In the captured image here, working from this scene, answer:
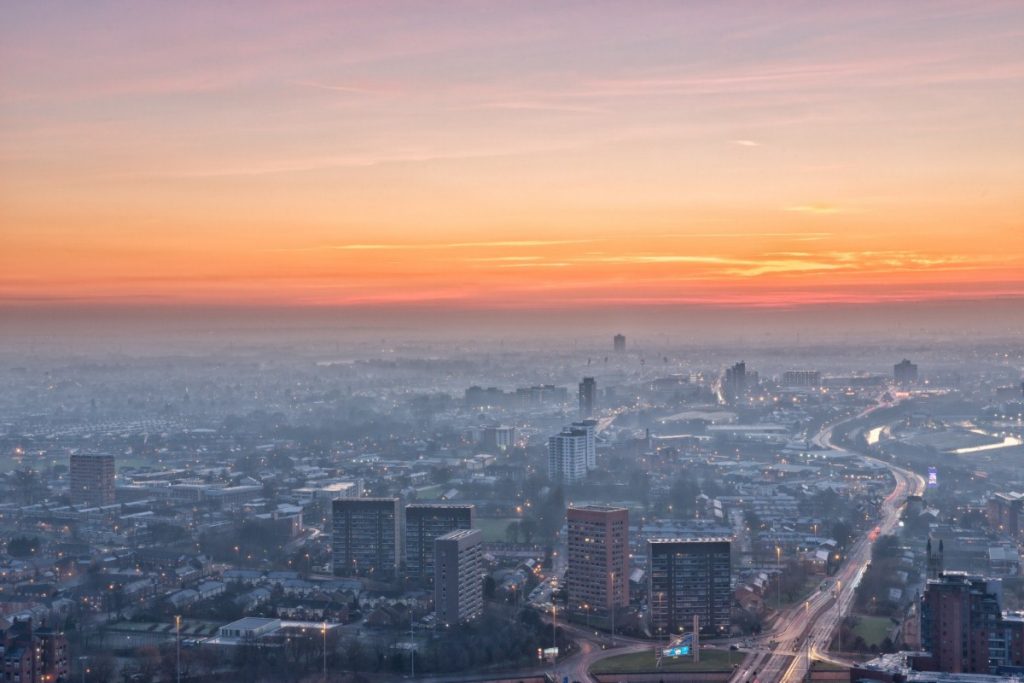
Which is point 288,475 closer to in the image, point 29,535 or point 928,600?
point 29,535

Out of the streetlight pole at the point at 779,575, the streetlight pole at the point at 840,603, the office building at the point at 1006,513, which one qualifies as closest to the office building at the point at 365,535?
the streetlight pole at the point at 779,575

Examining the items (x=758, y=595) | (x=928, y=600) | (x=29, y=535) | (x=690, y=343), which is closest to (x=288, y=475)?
(x=29, y=535)

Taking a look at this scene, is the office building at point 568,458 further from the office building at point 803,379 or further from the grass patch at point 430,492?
the office building at point 803,379

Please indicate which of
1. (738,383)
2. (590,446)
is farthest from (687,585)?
(738,383)

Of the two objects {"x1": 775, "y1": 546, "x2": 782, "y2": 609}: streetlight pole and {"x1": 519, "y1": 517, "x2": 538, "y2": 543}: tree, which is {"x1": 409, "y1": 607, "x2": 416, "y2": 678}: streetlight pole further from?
{"x1": 519, "y1": 517, "x2": 538, "y2": 543}: tree

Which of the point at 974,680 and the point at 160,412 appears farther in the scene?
the point at 160,412

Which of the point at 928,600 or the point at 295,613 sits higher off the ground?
the point at 928,600
